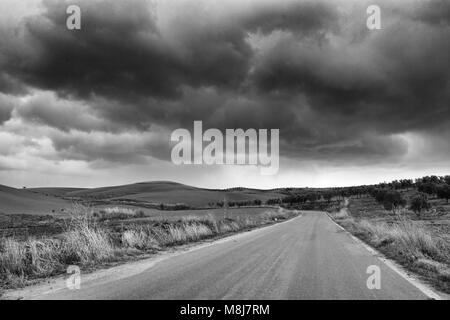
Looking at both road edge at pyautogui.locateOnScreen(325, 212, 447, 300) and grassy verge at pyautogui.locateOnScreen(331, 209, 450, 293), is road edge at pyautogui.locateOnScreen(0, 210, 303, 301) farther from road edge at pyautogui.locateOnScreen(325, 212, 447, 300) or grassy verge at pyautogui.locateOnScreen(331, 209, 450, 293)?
grassy verge at pyautogui.locateOnScreen(331, 209, 450, 293)

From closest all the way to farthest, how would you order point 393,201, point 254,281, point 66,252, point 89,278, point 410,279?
1. point 254,281
2. point 410,279
3. point 89,278
4. point 66,252
5. point 393,201

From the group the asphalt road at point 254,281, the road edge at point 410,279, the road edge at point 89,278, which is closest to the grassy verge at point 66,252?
the road edge at point 89,278

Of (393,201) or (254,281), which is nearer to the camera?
(254,281)

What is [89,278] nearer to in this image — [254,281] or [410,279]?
[254,281]

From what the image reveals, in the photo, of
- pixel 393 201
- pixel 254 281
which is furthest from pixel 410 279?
pixel 393 201

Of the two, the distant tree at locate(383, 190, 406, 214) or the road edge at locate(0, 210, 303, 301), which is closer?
the road edge at locate(0, 210, 303, 301)

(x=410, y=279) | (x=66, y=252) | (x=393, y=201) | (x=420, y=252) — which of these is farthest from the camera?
(x=393, y=201)

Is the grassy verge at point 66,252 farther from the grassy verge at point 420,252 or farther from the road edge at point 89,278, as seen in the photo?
the grassy verge at point 420,252

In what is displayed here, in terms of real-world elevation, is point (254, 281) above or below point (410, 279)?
above

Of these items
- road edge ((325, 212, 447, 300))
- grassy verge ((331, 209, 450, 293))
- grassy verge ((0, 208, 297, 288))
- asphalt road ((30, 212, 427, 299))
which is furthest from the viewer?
grassy verge ((0, 208, 297, 288))

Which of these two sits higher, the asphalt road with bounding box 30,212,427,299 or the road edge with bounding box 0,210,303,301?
the asphalt road with bounding box 30,212,427,299

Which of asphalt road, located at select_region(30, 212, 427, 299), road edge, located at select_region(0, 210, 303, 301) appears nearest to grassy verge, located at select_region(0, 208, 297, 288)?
road edge, located at select_region(0, 210, 303, 301)
